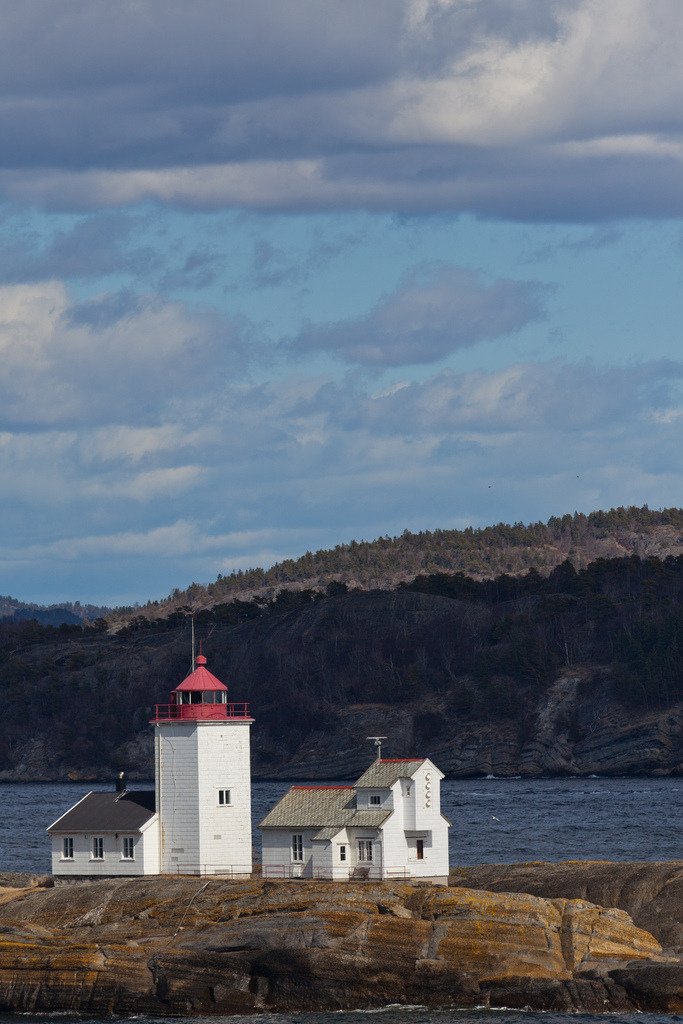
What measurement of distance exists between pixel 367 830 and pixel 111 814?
9279 mm

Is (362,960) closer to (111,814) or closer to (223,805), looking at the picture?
(223,805)

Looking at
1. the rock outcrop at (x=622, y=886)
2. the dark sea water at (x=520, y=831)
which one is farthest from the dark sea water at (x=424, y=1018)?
the rock outcrop at (x=622, y=886)

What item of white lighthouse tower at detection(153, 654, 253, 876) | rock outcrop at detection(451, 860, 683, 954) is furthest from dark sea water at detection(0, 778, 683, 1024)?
white lighthouse tower at detection(153, 654, 253, 876)

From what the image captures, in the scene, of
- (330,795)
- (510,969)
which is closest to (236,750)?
(330,795)

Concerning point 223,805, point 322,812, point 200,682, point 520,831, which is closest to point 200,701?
point 200,682

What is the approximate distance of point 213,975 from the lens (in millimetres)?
55281

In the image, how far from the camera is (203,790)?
65.0 meters

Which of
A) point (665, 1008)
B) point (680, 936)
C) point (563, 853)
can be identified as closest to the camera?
point (665, 1008)

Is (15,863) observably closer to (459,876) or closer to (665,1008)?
(459,876)

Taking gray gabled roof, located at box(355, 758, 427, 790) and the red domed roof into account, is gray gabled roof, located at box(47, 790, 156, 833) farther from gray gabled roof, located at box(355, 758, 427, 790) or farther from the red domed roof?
gray gabled roof, located at box(355, 758, 427, 790)

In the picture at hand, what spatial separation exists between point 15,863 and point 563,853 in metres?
26.6

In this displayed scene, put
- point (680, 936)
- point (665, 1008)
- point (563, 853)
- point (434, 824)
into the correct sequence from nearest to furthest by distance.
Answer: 1. point (665, 1008)
2. point (680, 936)
3. point (434, 824)
4. point (563, 853)

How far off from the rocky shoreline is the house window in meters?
4.14

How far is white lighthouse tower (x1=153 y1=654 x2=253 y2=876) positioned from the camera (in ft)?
213
